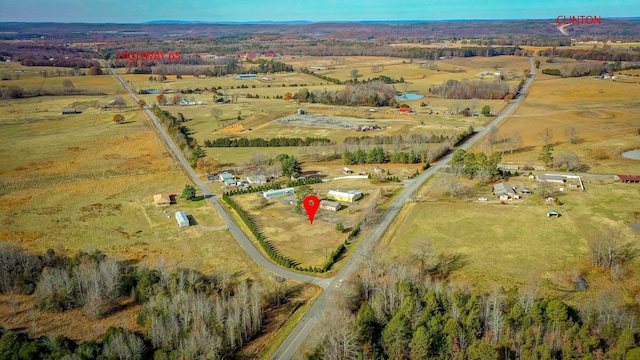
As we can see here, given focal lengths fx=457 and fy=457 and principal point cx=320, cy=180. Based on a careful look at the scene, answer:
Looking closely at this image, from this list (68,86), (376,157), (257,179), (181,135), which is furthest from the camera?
(68,86)

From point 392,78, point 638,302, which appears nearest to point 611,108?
point 392,78

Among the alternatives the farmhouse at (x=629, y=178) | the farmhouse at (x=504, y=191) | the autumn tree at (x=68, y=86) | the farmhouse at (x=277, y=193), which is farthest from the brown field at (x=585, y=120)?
the autumn tree at (x=68, y=86)

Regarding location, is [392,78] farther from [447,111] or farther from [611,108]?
[611,108]

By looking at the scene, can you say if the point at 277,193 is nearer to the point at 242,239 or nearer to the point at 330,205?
the point at 330,205

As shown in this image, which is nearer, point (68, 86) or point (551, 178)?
point (551, 178)

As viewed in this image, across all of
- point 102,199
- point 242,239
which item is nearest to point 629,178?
point 242,239

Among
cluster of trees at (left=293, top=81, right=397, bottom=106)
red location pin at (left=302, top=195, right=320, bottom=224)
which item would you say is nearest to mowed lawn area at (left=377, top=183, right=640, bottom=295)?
red location pin at (left=302, top=195, right=320, bottom=224)

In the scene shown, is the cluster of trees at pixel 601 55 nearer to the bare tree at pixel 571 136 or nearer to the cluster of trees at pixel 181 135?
the bare tree at pixel 571 136
